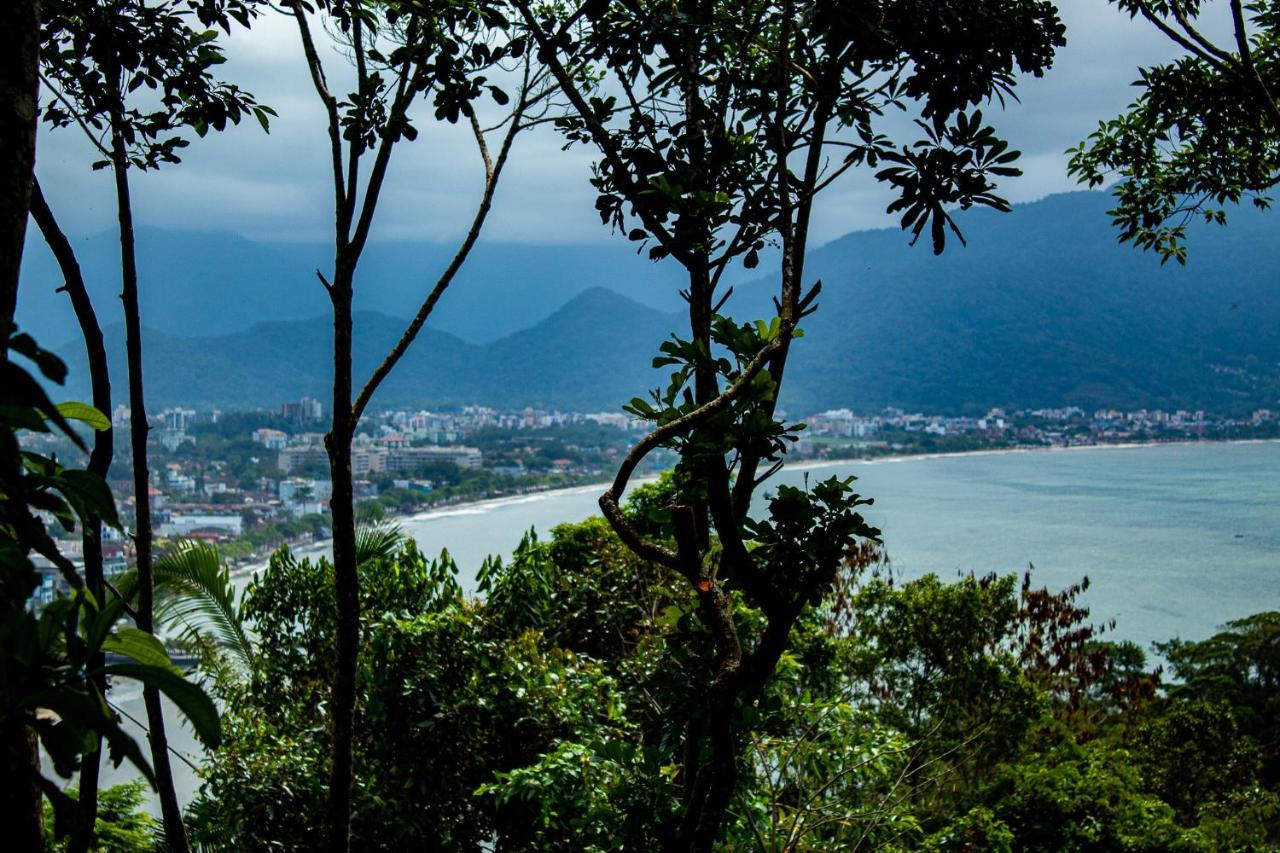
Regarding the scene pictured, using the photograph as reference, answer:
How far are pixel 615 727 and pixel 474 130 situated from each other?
7.32ft

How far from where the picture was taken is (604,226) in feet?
6.73

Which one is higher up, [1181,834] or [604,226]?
[604,226]

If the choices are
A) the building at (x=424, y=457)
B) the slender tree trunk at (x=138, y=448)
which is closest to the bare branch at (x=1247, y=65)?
the slender tree trunk at (x=138, y=448)

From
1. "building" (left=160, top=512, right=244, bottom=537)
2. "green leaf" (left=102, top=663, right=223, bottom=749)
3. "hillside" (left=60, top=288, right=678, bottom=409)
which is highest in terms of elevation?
"hillside" (left=60, top=288, right=678, bottom=409)

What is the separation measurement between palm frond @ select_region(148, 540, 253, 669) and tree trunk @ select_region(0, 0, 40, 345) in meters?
3.83

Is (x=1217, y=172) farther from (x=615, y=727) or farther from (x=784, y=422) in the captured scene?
(x=784, y=422)

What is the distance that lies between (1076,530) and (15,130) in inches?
1036

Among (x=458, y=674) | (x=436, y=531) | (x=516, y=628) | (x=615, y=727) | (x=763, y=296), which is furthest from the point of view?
(x=763, y=296)

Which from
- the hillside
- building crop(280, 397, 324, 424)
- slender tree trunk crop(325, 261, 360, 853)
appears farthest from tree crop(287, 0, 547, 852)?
the hillside

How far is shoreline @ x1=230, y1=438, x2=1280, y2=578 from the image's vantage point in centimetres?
1927

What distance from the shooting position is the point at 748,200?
1902mm

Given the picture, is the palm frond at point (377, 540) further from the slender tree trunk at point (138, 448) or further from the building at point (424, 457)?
the building at point (424, 457)

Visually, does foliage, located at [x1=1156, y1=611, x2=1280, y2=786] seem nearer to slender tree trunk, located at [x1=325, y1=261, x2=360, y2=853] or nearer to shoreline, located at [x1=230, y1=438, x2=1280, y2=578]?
shoreline, located at [x1=230, y1=438, x2=1280, y2=578]

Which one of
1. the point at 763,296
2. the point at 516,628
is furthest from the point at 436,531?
the point at 763,296
